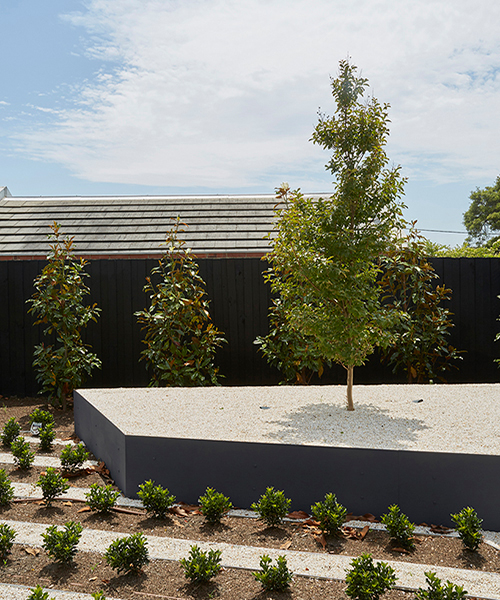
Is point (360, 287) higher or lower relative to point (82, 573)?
higher

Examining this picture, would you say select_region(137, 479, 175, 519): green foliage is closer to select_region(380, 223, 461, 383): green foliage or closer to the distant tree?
select_region(380, 223, 461, 383): green foliage

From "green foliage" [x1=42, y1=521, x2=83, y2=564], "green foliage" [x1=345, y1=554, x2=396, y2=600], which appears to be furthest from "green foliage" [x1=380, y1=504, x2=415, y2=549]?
"green foliage" [x1=42, y1=521, x2=83, y2=564]

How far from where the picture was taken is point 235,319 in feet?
22.6

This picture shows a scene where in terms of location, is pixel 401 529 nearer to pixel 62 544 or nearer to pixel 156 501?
pixel 156 501

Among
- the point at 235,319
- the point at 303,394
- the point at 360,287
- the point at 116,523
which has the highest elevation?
the point at 360,287

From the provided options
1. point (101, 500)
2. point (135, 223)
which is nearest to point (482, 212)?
point (135, 223)

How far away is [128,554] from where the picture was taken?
2475 mm

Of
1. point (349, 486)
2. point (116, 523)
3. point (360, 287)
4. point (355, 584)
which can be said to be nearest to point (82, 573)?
point (116, 523)

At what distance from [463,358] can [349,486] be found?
14.5 ft

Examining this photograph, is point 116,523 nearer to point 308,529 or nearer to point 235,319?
point 308,529

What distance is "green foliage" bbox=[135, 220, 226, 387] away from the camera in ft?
20.0

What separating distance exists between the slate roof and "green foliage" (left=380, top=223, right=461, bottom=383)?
3958 mm

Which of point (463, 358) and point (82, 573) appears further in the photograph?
point (463, 358)

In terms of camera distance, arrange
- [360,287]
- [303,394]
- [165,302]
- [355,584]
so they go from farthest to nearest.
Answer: [165,302] < [303,394] < [360,287] < [355,584]
